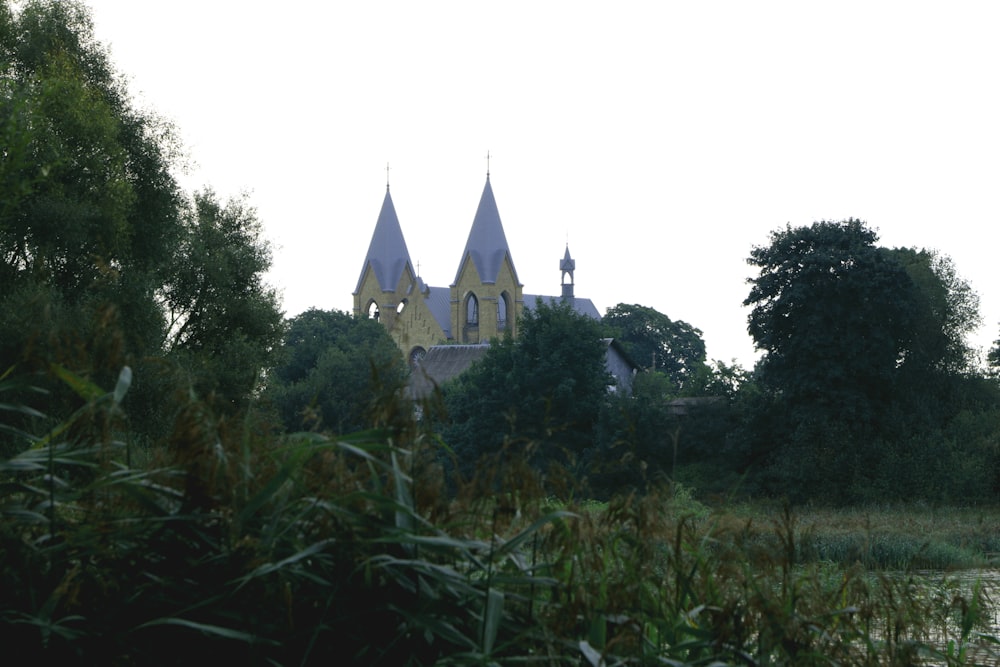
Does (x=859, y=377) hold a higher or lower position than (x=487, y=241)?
lower

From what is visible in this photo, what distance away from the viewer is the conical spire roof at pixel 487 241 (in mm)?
95812

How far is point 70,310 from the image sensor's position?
21.0 metres

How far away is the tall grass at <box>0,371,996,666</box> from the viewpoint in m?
2.63

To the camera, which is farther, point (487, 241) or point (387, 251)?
point (387, 251)

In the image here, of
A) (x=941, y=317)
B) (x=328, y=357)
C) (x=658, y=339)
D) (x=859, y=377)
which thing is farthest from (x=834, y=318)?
(x=658, y=339)

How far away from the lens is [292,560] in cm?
252

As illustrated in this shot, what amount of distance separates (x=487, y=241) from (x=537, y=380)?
45.4 m

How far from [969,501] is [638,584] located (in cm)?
3910

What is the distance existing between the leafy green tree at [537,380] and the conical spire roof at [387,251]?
4678cm

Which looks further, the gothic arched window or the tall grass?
the gothic arched window

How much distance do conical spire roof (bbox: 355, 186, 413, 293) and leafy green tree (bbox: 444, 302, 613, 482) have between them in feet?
153

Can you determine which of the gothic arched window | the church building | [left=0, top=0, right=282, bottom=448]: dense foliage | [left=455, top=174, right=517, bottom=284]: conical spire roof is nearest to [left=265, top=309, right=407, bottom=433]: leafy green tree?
[left=0, top=0, right=282, bottom=448]: dense foliage

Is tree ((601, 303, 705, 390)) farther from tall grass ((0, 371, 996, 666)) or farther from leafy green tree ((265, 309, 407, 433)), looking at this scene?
tall grass ((0, 371, 996, 666))

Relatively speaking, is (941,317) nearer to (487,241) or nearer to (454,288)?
(487,241)
